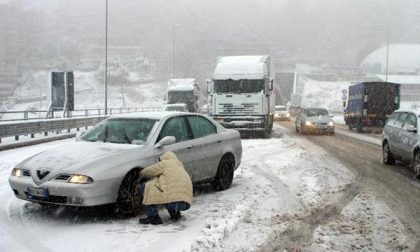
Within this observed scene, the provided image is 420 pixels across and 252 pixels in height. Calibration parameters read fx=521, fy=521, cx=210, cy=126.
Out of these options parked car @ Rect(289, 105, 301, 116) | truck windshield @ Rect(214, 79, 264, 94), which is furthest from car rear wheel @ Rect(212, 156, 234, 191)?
parked car @ Rect(289, 105, 301, 116)

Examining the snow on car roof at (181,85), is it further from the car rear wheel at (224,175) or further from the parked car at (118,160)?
the parked car at (118,160)

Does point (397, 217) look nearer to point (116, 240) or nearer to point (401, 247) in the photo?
point (401, 247)

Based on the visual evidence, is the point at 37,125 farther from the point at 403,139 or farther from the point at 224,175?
the point at 403,139

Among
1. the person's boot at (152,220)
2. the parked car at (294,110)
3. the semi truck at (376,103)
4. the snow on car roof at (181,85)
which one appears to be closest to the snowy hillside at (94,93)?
the parked car at (294,110)

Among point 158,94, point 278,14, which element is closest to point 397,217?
point 158,94

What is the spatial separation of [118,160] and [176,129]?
170 centimetres

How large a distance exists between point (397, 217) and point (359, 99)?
2703 cm

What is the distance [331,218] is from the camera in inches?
300

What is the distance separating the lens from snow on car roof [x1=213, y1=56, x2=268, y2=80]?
78.6 ft

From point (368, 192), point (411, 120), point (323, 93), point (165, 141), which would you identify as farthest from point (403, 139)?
point (323, 93)

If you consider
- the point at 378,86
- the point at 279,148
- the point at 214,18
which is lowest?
the point at 279,148

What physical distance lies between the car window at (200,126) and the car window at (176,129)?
0.82 ft

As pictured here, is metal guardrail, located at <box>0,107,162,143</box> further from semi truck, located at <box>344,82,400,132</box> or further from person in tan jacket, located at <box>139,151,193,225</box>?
semi truck, located at <box>344,82,400,132</box>

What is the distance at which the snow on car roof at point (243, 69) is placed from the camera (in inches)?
943
